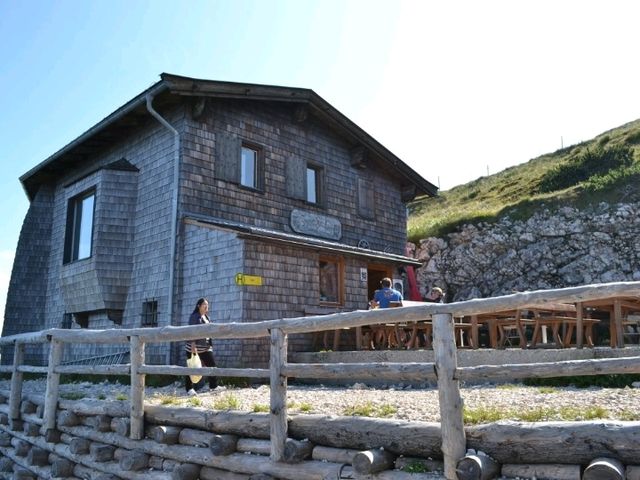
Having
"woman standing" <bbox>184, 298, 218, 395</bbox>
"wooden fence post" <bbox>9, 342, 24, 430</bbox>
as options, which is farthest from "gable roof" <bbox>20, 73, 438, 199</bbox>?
"wooden fence post" <bbox>9, 342, 24, 430</bbox>

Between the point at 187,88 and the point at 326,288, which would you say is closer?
the point at 187,88

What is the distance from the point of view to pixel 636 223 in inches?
891

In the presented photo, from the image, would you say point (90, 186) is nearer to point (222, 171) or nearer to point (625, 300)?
point (222, 171)

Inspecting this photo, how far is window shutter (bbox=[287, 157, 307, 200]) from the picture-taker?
15.5 m

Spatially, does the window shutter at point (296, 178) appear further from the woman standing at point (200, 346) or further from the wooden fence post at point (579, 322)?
the wooden fence post at point (579, 322)

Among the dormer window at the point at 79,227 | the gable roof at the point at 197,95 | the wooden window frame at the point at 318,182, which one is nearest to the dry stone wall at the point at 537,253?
the gable roof at the point at 197,95

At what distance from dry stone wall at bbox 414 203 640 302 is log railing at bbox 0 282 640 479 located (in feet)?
56.6

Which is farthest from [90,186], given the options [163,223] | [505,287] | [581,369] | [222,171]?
[505,287]

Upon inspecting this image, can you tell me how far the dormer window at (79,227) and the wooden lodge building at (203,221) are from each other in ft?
0.14

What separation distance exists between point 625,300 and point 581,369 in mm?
6834

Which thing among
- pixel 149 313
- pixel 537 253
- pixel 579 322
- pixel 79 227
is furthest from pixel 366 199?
pixel 537 253

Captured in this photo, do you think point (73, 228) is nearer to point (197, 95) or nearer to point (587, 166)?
point (197, 95)

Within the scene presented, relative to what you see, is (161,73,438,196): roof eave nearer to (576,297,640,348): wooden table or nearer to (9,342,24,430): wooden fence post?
(9,342,24,430): wooden fence post

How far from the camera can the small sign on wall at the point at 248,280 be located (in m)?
12.0
